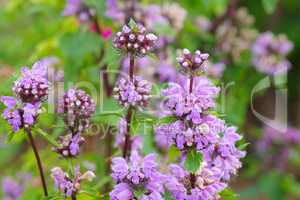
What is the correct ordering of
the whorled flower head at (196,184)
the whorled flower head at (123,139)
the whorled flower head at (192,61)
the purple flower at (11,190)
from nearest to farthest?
the whorled flower head at (192,61) → the whorled flower head at (196,184) → the whorled flower head at (123,139) → the purple flower at (11,190)

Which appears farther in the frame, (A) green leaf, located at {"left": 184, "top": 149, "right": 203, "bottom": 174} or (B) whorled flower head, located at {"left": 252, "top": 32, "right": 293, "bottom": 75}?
(B) whorled flower head, located at {"left": 252, "top": 32, "right": 293, "bottom": 75}

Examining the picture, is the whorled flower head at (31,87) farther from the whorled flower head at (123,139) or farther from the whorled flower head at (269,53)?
the whorled flower head at (269,53)

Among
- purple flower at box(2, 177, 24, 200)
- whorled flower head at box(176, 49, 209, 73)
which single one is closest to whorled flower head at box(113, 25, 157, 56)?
whorled flower head at box(176, 49, 209, 73)

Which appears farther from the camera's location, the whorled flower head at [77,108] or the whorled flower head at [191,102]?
the whorled flower head at [77,108]

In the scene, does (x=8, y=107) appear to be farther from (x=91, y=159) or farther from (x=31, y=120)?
(x=91, y=159)

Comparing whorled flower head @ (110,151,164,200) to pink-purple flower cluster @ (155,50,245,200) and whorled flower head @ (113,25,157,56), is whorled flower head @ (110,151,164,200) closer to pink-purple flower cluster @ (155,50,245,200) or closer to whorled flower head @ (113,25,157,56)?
pink-purple flower cluster @ (155,50,245,200)

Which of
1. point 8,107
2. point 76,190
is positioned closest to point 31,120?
point 8,107

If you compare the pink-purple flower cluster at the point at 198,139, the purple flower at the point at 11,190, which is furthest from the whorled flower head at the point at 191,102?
the purple flower at the point at 11,190

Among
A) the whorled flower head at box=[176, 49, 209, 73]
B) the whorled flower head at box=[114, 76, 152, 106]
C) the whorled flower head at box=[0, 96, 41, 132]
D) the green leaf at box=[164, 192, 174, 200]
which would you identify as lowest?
the green leaf at box=[164, 192, 174, 200]
